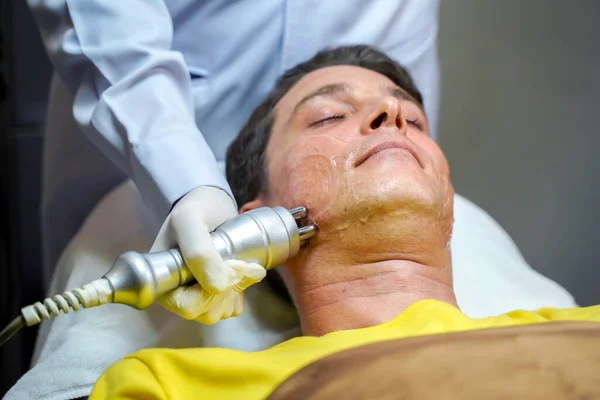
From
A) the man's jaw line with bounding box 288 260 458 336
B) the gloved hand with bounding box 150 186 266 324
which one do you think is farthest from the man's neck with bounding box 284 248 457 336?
the gloved hand with bounding box 150 186 266 324

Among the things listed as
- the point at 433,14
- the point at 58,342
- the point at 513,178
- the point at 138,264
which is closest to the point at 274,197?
the point at 138,264

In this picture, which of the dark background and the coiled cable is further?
the dark background

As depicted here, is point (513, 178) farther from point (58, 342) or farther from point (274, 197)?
point (58, 342)

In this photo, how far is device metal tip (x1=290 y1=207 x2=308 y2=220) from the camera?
1.00 metres

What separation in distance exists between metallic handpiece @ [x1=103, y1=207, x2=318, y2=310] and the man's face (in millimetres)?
56

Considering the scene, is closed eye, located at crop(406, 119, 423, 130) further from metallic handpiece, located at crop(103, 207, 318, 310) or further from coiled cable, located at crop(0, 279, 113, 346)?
coiled cable, located at crop(0, 279, 113, 346)

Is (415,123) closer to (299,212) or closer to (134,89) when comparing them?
(299,212)

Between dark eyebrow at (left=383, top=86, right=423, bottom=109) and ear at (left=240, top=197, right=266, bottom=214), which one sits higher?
dark eyebrow at (left=383, top=86, right=423, bottom=109)

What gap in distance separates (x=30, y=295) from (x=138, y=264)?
1.16 metres

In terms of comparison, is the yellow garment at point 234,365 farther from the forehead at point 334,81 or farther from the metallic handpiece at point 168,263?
the forehead at point 334,81

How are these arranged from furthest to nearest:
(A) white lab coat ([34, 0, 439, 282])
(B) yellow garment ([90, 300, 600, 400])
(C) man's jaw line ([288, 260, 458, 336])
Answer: (A) white lab coat ([34, 0, 439, 282]) < (C) man's jaw line ([288, 260, 458, 336]) < (B) yellow garment ([90, 300, 600, 400])

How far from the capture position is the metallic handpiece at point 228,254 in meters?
0.79

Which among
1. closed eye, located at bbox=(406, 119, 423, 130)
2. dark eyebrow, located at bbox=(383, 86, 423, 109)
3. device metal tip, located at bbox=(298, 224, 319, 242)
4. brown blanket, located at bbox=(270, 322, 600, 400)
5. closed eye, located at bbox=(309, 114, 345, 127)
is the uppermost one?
dark eyebrow, located at bbox=(383, 86, 423, 109)

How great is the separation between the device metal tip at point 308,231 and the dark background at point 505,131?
1045mm
